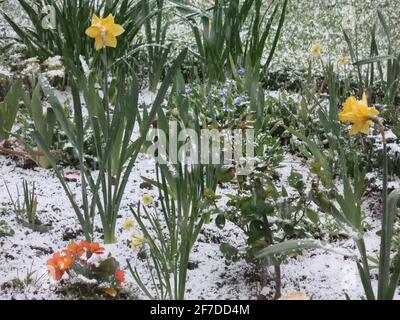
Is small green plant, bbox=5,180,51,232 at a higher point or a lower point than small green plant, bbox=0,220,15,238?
higher

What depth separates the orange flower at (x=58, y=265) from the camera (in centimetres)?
182

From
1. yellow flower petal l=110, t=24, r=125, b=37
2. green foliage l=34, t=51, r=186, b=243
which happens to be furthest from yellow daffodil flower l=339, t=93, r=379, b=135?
yellow flower petal l=110, t=24, r=125, b=37

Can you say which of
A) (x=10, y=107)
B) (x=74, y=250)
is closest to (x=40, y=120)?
(x=10, y=107)

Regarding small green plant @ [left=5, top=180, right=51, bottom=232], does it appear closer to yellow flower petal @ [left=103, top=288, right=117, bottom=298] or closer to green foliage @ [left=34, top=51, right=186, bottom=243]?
green foliage @ [left=34, top=51, right=186, bottom=243]

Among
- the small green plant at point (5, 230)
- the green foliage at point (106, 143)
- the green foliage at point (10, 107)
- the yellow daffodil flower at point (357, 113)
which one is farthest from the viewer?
the green foliage at point (10, 107)

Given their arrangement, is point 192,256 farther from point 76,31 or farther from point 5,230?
point 76,31

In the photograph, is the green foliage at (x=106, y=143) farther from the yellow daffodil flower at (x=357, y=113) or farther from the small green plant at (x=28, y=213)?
the yellow daffodil flower at (x=357, y=113)

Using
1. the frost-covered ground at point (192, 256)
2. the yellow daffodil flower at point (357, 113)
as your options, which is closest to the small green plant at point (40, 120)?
the frost-covered ground at point (192, 256)

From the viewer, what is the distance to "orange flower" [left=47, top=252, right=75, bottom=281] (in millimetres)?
1823

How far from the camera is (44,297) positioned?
1906mm

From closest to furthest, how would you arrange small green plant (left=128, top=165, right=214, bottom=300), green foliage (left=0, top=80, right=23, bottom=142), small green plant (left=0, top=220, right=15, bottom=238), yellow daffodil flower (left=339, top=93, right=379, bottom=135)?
yellow daffodil flower (left=339, top=93, right=379, bottom=135)
small green plant (left=128, top=165, right=214, bottom=300)
small green plant (left=0, top=220, right=15, bottom=238)
green foliage (left=0, top=80, right=23, bottom=142)
